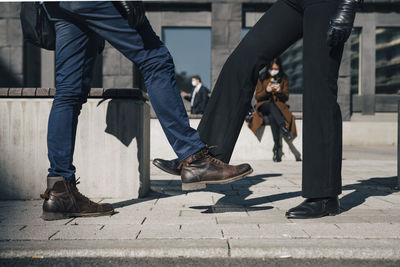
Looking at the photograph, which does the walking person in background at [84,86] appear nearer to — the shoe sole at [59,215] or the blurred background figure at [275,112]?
the shoe sole at [59,215]

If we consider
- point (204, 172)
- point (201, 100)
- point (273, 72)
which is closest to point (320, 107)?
point (204, 172)

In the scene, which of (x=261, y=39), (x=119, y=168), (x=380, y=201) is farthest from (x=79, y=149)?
(x=380, y=201)

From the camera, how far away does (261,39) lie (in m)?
2.79

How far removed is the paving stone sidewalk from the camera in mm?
1950

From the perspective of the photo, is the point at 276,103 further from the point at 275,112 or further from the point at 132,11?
the point at 132,11

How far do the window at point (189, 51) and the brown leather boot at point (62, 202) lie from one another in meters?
10.4

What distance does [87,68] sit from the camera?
280 cm

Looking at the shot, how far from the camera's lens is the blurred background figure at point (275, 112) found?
7.63 m

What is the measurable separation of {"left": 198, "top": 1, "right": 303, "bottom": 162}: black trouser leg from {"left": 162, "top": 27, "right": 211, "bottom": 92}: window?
1012cm

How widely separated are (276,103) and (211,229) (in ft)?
18.6

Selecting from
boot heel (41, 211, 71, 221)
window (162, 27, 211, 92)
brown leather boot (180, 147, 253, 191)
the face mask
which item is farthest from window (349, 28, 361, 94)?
boot heel (41, 211, 71, 221)

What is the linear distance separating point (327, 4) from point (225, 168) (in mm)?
1249

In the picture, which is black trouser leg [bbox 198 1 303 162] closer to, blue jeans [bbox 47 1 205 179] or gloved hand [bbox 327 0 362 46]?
blue jeans [bbox 47 1 205 179]

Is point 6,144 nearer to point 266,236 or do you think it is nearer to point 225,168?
point 225,168
